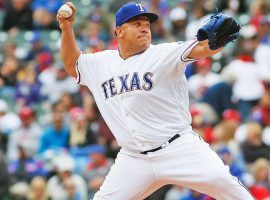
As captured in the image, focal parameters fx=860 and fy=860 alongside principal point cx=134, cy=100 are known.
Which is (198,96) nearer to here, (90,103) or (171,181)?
(90,103)

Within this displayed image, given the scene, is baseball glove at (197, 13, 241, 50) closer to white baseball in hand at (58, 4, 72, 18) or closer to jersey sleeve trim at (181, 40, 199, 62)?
jersey sleeve trim at (181, 40, 199, 62)

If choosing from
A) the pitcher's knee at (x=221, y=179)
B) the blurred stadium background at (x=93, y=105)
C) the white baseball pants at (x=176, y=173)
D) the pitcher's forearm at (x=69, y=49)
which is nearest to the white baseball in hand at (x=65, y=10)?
the pitcher's forearm at (x=69, y=49)

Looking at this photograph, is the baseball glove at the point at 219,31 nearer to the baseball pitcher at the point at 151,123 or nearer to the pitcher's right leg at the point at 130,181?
the baseball pitcher at the point at 151,123

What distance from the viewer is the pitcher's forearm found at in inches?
295

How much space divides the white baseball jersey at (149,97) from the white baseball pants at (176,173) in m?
0.11

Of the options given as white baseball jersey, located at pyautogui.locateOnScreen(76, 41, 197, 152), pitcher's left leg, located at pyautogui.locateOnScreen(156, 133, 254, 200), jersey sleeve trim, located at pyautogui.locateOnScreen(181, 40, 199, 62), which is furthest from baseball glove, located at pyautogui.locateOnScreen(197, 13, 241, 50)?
pitcher's left leg, located at pyautogui.locateOnScreen(156, 133, 254, 200)

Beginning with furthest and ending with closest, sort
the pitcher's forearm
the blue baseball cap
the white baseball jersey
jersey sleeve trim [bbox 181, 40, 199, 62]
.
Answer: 1. the pitcher's forearm
2. the blue baseball cap
3. the white baseball jersey
4. jersey sleeve trim [bbox 181, 40, 199, 62]

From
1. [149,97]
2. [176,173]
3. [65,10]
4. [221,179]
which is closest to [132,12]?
[65,10]

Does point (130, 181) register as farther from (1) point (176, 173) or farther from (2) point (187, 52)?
(2) point (187, 52)

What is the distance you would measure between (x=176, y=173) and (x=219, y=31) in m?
1.23

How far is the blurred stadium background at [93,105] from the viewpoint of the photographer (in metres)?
11.3

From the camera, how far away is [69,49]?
24.7 ft

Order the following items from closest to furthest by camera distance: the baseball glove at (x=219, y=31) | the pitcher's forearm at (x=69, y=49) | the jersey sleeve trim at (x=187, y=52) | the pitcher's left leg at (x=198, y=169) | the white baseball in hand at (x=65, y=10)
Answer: the baseball glove at (x=219, y=31)
the jersey sleeve trim at (x=187, y=52)
the pitcher's left leg at (x=198, y=169)
the white baseball in hand at (x=65, y=10)
the pitcher's forearm at (x=69, y=49)

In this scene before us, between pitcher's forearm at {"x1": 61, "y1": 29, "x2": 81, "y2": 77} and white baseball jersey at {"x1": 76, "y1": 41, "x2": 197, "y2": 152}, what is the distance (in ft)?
1.50
